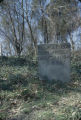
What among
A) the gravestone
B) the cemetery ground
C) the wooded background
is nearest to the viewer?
the cemetery ground

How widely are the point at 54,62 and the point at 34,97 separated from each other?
86.9 inches

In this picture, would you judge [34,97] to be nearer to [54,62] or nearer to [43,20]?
[54,62]

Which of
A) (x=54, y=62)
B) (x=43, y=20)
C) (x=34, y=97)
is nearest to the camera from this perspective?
(x=34, y=97)

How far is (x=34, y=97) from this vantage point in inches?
191

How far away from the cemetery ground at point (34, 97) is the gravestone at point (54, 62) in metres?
0.41

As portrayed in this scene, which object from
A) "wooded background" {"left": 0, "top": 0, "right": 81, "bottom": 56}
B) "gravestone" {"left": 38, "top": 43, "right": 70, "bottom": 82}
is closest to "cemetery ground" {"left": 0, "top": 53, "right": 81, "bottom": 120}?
"gravestone" {"left": 38, "top": 43, "right": 70, "bottom": 82}

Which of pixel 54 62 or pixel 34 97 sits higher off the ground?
pixel 54 62

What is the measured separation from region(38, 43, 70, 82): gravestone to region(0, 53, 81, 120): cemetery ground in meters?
0.41

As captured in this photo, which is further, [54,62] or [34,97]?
[54,62]

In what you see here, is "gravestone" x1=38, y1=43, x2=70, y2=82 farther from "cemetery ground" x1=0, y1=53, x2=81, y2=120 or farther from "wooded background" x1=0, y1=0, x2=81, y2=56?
"wooded background" x1=0, y1=0, x2=81, y2=56

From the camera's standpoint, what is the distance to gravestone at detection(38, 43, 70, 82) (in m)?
6.60

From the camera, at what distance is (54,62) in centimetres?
662

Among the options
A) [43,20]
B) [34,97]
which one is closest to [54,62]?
[34,97]

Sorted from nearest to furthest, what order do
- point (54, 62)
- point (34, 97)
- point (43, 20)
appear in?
point (34, 97) < point (54, 62) < point (43, 20)
